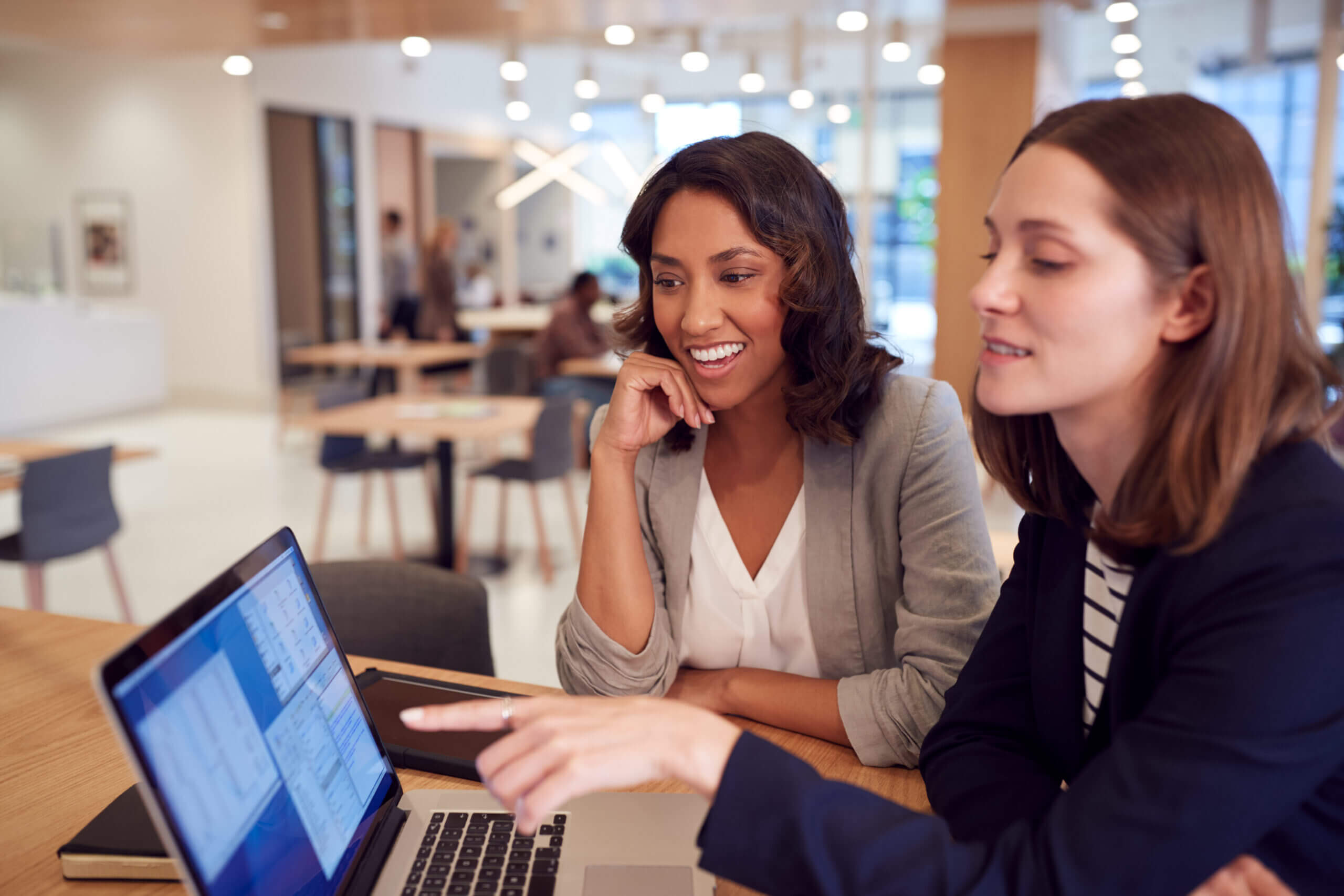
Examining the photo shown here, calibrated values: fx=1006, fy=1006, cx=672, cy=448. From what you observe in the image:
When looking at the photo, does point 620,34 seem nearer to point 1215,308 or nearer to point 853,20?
point 853,20

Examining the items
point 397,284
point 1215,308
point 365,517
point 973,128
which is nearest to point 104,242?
point 397,284

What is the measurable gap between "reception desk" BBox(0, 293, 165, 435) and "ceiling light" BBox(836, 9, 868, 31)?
6.55 m

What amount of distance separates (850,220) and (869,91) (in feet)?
23.4

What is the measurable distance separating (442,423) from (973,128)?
411 cm

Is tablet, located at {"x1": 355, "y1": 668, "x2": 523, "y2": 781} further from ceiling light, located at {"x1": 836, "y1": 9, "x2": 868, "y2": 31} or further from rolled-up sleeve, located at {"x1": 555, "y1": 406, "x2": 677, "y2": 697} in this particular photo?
ceiling light, located at {"x1": 836, "y1": 9, "x2": 868, "y2": 31}

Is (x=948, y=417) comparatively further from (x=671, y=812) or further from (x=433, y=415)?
(x=433, y=415)

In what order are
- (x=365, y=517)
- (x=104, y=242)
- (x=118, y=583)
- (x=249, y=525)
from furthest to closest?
(x=104, y=242), (x=249, y=525), (x=365, y=517), (x=118, y=583)

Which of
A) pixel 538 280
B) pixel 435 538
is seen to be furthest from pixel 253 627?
pixel 538 280

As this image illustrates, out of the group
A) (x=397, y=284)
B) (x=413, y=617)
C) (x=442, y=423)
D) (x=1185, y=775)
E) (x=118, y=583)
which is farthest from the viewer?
(x=397, y=284)

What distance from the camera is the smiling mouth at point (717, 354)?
1463 millimetres

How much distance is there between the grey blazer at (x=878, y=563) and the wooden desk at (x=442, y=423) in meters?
2.87

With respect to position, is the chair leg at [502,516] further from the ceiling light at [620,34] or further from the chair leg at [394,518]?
the ceiling light at [620,34]

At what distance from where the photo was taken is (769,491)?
61.9 inches

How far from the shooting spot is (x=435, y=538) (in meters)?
5.25
